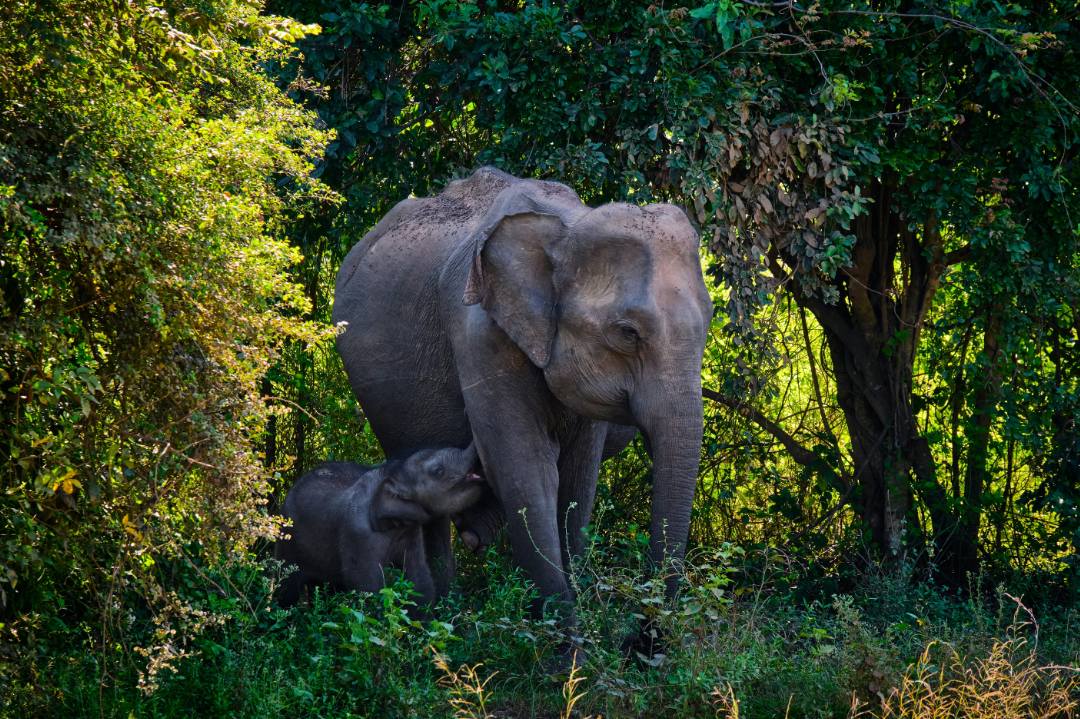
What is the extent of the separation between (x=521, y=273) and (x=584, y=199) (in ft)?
7.25

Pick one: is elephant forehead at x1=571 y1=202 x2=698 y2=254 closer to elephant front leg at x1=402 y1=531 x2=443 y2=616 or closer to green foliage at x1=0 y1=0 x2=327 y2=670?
green foliage at x1=0 y1=0 x2=327 y2=670

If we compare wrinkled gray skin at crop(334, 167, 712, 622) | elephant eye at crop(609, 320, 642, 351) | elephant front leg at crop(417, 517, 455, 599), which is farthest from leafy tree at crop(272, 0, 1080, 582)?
elephant front leg at crop(417, 517, 455, 599)

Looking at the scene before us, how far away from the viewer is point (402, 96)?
9008 mm

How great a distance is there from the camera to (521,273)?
685 cm

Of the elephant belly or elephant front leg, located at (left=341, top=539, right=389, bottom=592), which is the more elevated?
the elephant belly

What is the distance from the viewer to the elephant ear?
6.79 metres

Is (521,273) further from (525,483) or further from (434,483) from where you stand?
(434,483)

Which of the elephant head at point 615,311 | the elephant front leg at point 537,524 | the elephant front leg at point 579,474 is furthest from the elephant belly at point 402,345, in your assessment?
the elephant head at point 615,311

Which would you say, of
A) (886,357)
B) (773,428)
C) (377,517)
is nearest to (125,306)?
(377,517)

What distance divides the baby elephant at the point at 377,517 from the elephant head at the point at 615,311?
0.77m

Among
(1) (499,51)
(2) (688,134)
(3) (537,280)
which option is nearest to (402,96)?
(1) (499,51)

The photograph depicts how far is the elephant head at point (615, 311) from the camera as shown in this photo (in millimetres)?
6410

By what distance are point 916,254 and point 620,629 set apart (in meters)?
4.63

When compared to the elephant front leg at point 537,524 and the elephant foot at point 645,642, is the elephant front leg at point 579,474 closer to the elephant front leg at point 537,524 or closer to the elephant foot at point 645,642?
the elephant front leg at point 537,524
